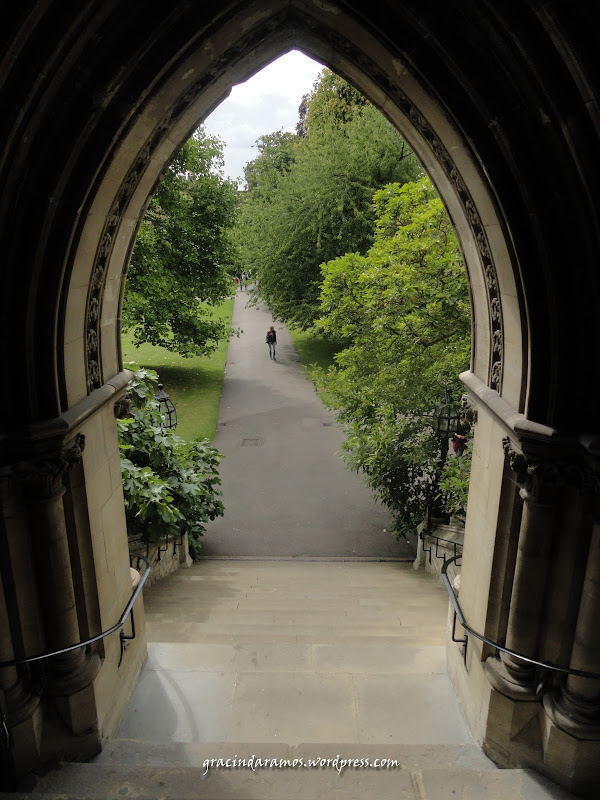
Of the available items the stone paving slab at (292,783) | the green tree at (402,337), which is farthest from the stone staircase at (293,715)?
the green tree at (402,337)

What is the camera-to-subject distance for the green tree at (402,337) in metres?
9.17

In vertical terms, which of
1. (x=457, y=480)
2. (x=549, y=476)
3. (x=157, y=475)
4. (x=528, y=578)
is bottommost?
(x=157, y=475)

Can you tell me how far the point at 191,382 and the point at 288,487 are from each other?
9209mm

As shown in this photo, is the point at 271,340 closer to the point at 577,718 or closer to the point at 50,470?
the point at 50,470

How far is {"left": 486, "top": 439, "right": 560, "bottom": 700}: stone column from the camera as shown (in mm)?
4273

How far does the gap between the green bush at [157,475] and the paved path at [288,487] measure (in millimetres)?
1498

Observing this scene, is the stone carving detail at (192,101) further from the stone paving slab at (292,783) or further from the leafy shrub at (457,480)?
the leafy shrub at (457,480)

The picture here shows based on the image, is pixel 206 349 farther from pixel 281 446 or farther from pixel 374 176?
pixel 374 176

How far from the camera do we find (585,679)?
173 inches

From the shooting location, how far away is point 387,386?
388 inches

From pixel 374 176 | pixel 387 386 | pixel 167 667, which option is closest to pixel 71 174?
pixel 167 667

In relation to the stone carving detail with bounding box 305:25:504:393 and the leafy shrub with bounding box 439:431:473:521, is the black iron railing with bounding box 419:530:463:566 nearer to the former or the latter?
the leafy shrub with bounding box 439:431:473:521

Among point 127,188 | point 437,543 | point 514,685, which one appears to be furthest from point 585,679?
point 437,543

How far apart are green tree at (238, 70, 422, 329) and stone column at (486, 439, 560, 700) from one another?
16291 mm
